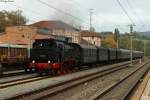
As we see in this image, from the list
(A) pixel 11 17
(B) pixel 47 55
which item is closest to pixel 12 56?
(B) pixel 47 55

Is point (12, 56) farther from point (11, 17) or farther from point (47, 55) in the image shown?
point (11, 17)

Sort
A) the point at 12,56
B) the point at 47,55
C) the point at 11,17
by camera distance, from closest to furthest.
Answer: the point at 47,55, the point at 12,56, the point at 11,17

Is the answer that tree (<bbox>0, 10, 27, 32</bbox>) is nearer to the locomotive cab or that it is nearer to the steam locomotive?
the steam locomotive

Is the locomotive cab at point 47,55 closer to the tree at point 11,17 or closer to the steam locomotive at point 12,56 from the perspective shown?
the steam locomotive at point 12,56

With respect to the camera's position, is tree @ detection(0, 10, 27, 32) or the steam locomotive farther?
tree @ detection(0, 10, 27, 32)

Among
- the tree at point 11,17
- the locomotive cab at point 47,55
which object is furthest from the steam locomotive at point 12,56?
the tree at point 11,17

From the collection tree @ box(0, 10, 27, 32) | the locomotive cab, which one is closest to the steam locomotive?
the locomotive cab

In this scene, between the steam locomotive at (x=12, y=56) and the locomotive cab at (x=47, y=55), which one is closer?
the locomotive cab at (x=47, y=55)

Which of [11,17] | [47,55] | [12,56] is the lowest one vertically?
[12,56]

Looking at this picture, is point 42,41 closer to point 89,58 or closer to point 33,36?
point 89,58

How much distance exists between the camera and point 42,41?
3180 centimetres

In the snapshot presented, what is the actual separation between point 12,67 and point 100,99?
77.7 ft

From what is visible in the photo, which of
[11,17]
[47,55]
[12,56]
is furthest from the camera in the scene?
[11,17]

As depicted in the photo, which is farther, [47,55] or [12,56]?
[12,56]
